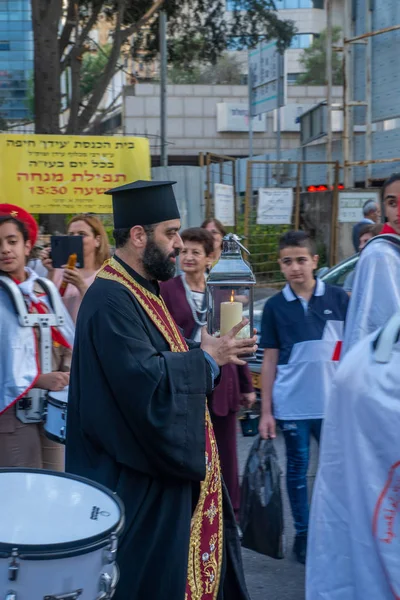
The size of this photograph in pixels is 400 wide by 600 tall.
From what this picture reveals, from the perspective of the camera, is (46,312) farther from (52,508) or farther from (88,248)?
(52,508)

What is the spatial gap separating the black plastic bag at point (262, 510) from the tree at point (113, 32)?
910cm

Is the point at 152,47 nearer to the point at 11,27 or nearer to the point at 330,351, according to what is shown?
the point at 330,351

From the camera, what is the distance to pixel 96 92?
15141 millimetres

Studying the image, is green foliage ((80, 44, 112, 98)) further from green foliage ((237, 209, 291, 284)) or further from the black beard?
the black beard

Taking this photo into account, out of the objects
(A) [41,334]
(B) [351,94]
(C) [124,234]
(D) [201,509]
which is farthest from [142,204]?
(B) [351,94]

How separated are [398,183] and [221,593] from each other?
2.02 meters

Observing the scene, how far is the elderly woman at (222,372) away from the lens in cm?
520

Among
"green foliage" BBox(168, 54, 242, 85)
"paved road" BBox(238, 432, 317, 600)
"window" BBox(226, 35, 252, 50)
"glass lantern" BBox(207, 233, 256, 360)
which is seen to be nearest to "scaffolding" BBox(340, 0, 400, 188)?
"window" BBox(226, 35, 252, 50)

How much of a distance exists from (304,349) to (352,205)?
941cm

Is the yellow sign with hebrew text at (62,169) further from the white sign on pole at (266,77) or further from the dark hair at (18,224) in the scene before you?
the white sign on pole at (266,77)

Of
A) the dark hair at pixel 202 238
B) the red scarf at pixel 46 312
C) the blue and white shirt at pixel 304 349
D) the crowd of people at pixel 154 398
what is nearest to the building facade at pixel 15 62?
the dark hair at pixel 202 238

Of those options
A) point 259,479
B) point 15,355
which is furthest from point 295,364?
point 15,355

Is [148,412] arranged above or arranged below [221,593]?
above

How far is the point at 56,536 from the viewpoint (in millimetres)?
2449
